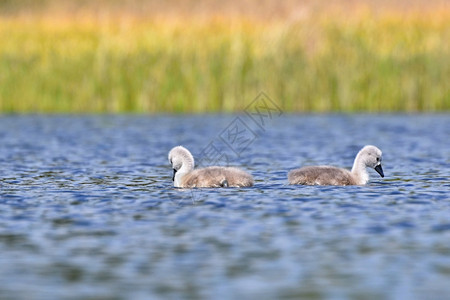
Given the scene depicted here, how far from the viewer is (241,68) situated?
71.5 ft

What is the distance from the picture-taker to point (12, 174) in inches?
504

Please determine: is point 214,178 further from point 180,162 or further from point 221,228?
point 221,228

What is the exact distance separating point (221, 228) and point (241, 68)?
1322cm

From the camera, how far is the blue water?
6.75m

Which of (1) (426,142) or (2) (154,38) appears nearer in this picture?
(1) (426,142)

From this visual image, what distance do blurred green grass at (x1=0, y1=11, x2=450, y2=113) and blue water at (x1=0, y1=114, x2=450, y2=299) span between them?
5233 millimetres

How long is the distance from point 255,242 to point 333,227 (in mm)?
919

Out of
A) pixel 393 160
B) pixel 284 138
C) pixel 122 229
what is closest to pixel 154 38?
pixel 284 138

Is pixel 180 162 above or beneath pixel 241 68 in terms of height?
beneath

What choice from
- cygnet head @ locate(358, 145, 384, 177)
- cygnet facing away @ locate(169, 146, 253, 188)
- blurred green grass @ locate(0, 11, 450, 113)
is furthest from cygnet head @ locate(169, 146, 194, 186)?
blurred green grass @ locate(0, 11, 450, 113)

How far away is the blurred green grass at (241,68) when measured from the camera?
21.5 m

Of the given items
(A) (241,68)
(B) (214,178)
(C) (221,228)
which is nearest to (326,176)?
(B) (214,178)

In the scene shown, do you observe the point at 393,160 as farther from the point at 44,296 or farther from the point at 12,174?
the point at 44,296

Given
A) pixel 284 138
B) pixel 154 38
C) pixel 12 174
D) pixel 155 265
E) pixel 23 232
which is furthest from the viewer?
→ pixel 154 38
